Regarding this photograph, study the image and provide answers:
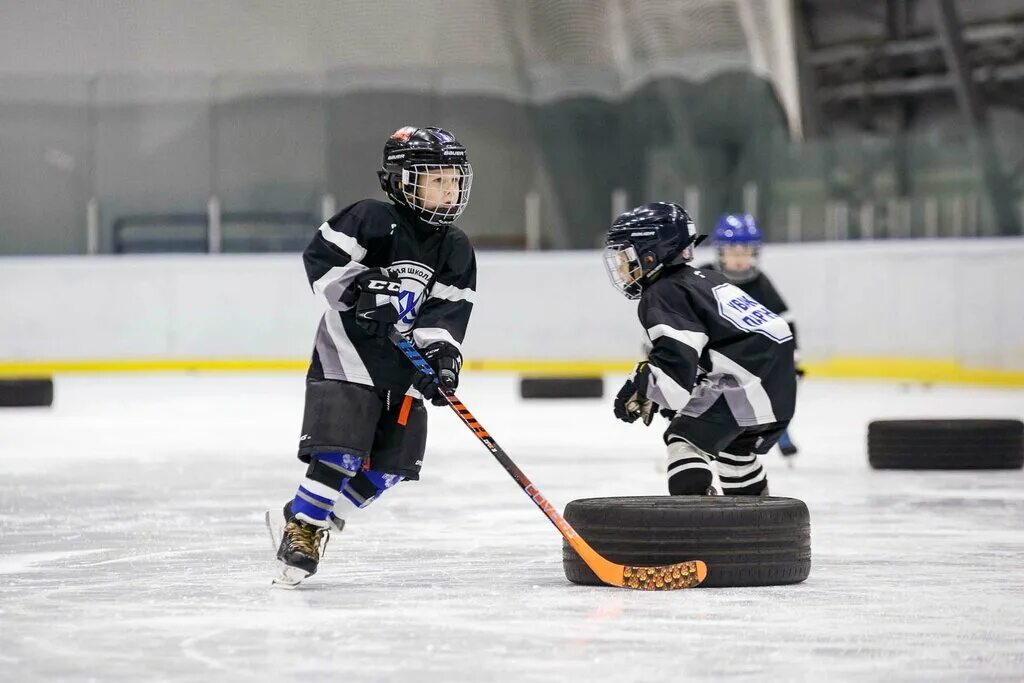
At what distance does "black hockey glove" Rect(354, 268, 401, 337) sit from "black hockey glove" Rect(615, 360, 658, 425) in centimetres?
57

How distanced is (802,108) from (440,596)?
11.3 m

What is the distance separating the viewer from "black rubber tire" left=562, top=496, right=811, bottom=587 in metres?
3.22

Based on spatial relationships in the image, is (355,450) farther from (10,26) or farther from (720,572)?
(10,26)

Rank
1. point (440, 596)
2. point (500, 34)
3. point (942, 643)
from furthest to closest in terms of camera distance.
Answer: point (500, 34)
point (440, 596)
point (942, 643)

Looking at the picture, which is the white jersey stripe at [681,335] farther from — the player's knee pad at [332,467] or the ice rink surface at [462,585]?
the player's knee pad at [332,467]

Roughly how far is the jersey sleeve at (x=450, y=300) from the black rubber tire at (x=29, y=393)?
6.56m

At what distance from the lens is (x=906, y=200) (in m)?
12.0

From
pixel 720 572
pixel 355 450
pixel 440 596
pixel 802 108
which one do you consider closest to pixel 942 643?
pixel 720 572

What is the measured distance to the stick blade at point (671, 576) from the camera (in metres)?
3.23

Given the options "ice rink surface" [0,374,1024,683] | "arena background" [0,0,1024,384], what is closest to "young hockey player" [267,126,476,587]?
"ice rink surface" [0,374,1024,683]

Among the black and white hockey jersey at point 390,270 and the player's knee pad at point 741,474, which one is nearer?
the black and white hockey jersey at point 390,270

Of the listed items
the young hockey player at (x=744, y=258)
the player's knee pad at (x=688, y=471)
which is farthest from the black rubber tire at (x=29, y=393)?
the player's knee pad at (x=688, y=471)

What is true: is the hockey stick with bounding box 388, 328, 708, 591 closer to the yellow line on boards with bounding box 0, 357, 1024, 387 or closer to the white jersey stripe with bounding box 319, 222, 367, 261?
the white jersey stripe with bounding box 319, 222, 367, 261

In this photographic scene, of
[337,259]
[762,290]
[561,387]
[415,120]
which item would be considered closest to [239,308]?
[415,120]
